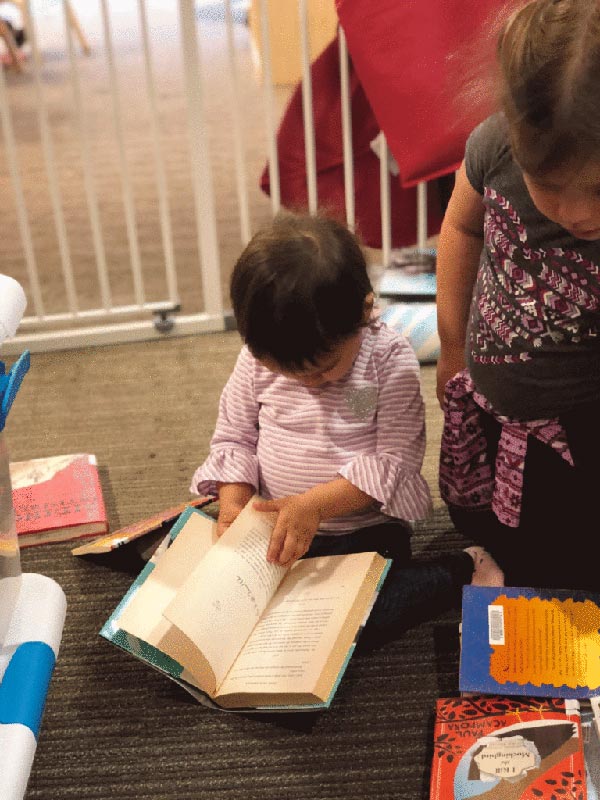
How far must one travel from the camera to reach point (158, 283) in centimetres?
205

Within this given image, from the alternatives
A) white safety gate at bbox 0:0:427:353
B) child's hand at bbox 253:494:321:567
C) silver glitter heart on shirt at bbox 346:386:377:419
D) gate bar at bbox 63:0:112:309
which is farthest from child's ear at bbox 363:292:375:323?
gate bar at bbox 63:0:112:309

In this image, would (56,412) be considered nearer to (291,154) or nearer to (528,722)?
(291,154)

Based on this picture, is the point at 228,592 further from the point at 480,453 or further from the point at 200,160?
the point at 200,160

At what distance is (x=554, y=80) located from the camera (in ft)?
2.39

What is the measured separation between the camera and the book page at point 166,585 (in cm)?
102

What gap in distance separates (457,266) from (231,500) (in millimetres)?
364

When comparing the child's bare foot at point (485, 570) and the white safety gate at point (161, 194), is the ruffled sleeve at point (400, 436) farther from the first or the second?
the white safety gate at point (161, 194)

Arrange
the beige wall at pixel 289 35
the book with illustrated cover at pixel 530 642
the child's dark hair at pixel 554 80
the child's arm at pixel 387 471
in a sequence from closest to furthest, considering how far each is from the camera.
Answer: the child's dark hair at pixel 554 80, the book with illustrated cover at pixel 530 642, the child's arm at pixel 387 471, the beige wall at pixel 289 35

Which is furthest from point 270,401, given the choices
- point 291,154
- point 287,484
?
point 291,154

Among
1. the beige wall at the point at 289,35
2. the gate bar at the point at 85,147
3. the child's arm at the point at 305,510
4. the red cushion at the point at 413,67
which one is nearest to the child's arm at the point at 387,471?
the child's arm at the point at 305,510

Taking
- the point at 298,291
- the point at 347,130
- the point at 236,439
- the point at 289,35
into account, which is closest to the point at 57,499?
the point at 236,439

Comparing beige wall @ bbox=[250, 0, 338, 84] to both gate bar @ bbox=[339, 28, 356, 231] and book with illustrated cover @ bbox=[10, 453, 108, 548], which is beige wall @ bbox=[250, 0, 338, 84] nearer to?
gate bar @ bbox=[339, 28, 356, 231]

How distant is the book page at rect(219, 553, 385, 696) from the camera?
0.98 m

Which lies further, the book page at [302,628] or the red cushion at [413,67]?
the red cushion at [413,67]
